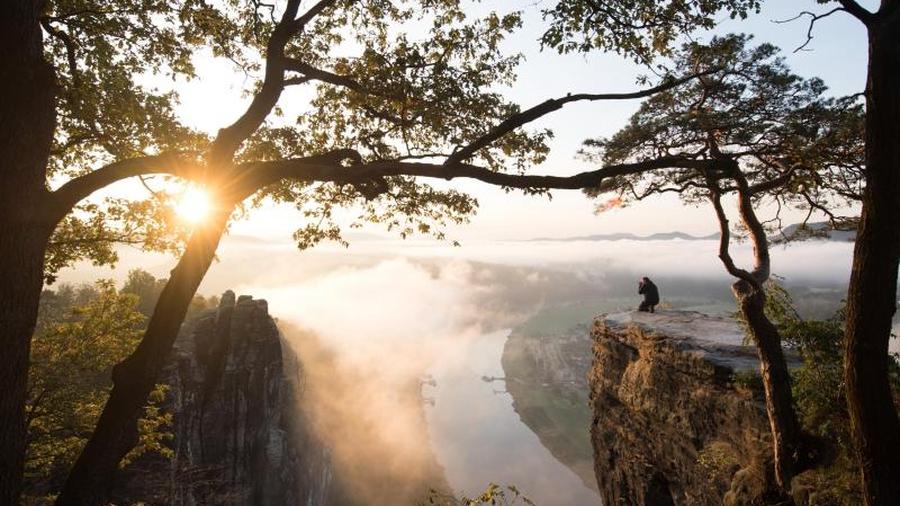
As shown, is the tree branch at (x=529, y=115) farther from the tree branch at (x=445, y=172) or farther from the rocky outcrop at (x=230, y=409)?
the rocky outcrop at (x=230, y=409)

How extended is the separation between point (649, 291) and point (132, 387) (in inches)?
1120

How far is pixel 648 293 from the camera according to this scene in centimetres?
2831

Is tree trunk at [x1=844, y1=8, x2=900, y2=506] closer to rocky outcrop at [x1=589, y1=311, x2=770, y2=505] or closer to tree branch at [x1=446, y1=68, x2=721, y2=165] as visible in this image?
tree branch at [x1=446, y1=68, x2=721, y2=165]

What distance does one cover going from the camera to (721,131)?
12617 millimetres

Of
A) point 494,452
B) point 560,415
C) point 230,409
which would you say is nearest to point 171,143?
point 230,409

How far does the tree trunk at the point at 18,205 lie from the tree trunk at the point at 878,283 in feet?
32.5

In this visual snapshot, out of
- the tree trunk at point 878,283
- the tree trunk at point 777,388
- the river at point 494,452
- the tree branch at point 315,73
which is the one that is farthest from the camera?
the river at point 494,452

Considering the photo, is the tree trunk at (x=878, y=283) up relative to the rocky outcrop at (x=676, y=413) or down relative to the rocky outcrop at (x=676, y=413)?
up

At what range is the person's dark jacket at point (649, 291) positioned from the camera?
27891mm

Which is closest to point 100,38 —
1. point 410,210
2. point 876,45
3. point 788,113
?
point 410,210

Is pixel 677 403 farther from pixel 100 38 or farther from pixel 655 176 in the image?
pixel 100 38

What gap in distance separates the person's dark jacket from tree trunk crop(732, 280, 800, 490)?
1591cm

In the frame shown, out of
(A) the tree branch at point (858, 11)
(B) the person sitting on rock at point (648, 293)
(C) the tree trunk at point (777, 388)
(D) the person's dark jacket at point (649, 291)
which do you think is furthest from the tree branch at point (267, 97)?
(D) the person's dark jacket at point (649, 291)

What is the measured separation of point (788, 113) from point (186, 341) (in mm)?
43878
